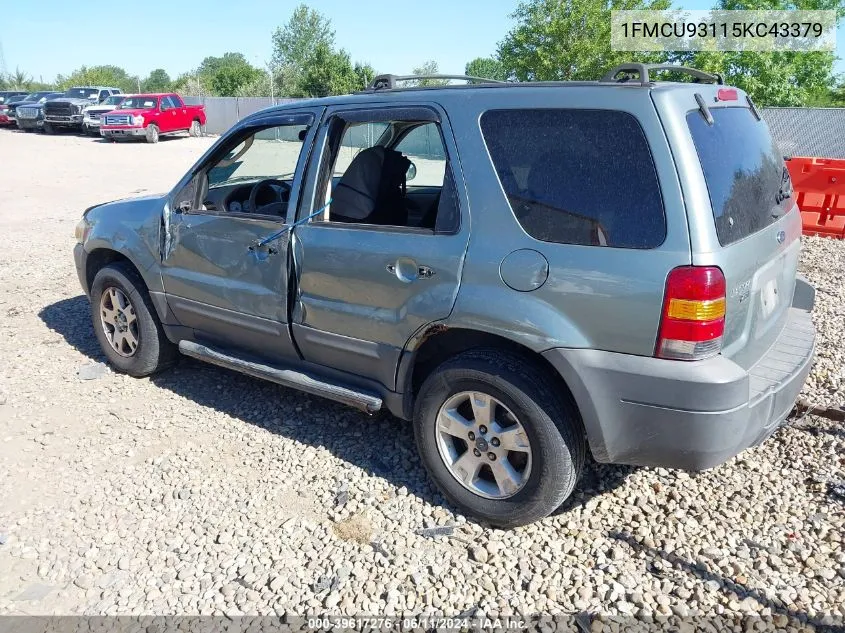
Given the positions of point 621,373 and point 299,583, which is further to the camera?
point 299,583

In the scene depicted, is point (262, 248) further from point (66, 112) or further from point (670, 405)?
point (66, 112)

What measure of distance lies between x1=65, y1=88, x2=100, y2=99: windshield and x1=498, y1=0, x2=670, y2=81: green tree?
2063cm

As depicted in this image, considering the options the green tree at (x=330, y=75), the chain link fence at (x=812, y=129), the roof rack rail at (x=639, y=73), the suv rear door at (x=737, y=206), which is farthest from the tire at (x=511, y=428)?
the green tree at (x=330, y=75)

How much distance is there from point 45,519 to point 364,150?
2.55 m

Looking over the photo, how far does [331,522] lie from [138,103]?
2932cm

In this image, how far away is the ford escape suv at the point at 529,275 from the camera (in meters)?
2.59

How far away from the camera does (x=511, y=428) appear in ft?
9.93

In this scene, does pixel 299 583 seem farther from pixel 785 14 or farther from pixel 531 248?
pixel 785 14

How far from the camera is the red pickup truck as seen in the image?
1072 inches

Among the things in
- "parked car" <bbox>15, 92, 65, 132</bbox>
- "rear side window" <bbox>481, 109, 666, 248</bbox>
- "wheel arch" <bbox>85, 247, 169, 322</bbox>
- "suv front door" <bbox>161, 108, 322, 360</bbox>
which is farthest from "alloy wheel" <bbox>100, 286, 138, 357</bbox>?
"parked car" <bbox>15, 92, 65, 132</bbox>

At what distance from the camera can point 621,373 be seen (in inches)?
104

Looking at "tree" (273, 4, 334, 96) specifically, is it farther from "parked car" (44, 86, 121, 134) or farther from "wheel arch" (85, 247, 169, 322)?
"wheel arch" (85, 247, 169, 322)

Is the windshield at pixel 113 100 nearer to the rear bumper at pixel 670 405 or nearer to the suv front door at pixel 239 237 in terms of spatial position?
the suv front door at pixel 239 237

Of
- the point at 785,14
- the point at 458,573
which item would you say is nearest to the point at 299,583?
the point at 458,573
